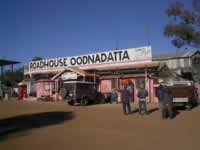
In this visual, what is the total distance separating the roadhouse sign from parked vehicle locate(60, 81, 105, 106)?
23.5ft

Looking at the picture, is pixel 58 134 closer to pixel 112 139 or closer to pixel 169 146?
pixel 112 139

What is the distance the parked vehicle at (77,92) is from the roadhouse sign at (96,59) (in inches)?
282

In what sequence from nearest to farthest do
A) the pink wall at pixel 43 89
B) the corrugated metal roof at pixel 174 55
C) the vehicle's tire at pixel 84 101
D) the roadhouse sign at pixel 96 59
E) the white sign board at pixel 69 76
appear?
the vehicle's tire at pixel 84 101
the white sign board at pixel 69 76
the roadhouse sign at pixel 96 59
the pink wall at pixel 43 89
the corrugated metal roof at pixel 174 55

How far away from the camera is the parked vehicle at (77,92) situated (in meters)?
17.8

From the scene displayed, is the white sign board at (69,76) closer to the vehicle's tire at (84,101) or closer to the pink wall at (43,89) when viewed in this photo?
the pink wall at (43,89)

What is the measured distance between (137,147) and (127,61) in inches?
750

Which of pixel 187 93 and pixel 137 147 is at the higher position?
pixel 187 93

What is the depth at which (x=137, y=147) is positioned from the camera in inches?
236

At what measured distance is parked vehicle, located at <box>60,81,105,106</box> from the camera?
17.8 meters

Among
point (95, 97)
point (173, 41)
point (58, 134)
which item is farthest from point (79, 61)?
point (58, 134)

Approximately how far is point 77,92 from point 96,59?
980 centimetres

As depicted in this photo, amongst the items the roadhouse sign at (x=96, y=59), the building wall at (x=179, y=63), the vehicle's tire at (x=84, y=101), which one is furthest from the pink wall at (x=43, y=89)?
the building wall at (x=179, y=63)

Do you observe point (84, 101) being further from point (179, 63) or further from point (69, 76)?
point (179, 63)

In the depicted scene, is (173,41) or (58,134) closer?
(58,134)
